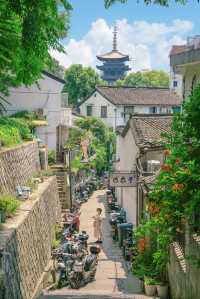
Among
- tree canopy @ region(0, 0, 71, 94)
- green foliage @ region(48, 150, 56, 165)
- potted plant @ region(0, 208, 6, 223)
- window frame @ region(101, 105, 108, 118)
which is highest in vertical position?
window frame @ region(101, 105, 108, 118)

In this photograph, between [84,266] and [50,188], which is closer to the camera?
[84,266]

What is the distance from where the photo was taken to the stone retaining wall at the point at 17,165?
1750 cm

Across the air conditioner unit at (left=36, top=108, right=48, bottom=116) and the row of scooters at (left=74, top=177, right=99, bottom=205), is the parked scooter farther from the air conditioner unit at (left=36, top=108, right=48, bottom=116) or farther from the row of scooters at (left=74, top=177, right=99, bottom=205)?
the air conditioner unit at (left=36, top=108, right=48, bottom=116)

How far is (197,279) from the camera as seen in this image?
827 centimetres

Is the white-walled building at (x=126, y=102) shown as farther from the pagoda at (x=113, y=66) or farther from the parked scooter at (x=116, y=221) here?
the pagoda at (x=113, y=66)

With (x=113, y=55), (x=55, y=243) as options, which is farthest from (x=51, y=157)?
(x=113, y=55)

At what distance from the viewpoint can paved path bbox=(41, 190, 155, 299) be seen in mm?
12094

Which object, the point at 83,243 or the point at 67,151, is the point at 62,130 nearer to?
the point at 67,151

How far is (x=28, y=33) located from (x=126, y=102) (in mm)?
39804

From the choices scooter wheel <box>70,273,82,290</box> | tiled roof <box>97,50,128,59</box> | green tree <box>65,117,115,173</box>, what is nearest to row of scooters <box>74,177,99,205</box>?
green tree <box>65,117,115,173</box>

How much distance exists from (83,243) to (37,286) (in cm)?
408

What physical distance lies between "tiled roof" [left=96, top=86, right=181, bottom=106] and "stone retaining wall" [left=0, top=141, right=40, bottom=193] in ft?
72.3

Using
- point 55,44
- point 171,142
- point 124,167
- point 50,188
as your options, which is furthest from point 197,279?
point 124,167

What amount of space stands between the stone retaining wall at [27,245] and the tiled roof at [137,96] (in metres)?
27.3
